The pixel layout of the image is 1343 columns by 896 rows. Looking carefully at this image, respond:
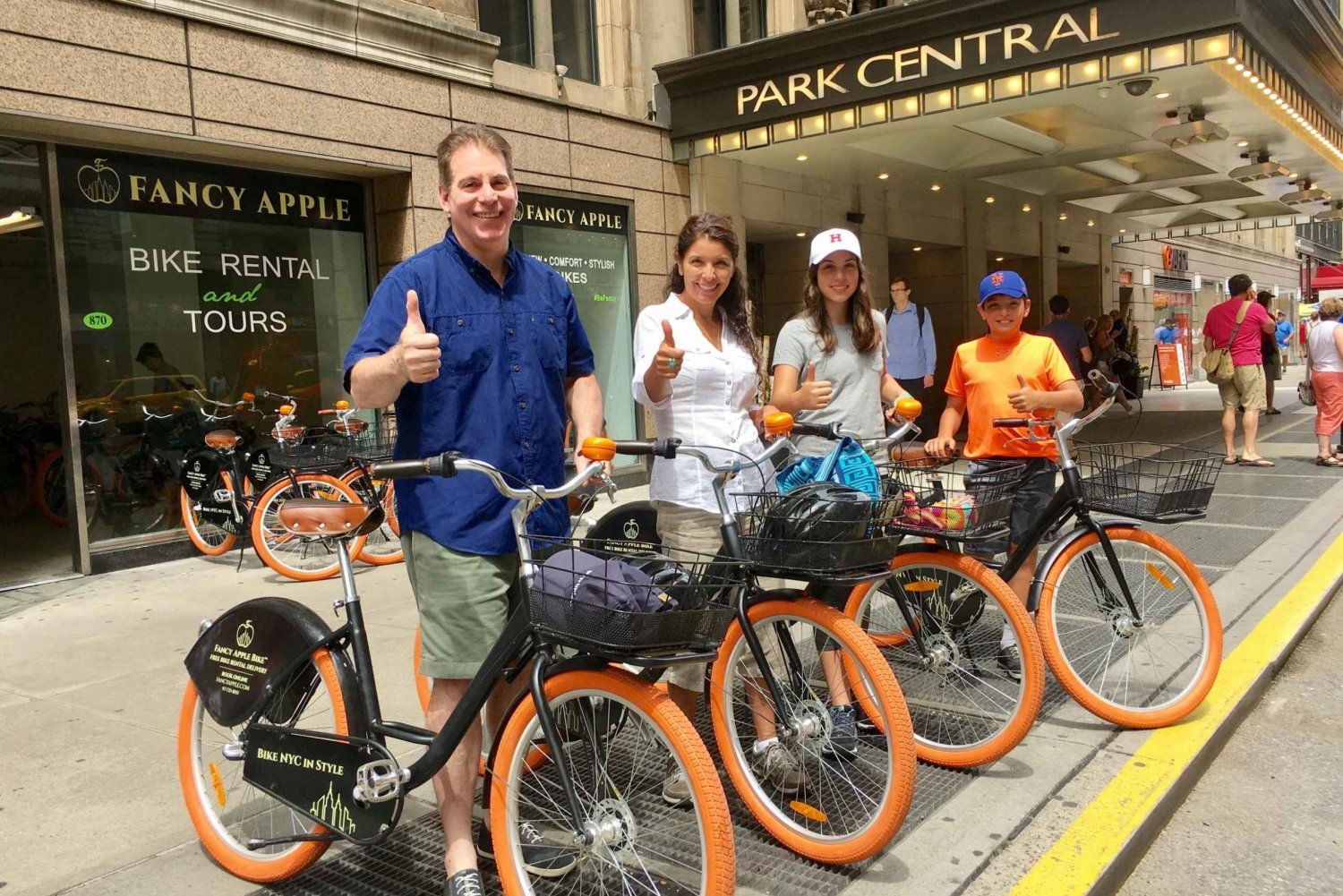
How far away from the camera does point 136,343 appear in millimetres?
7574

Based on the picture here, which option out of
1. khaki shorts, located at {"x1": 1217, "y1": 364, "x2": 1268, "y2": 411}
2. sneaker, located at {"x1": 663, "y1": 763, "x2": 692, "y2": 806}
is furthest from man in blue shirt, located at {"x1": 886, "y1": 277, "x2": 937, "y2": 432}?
sneaker, located at {"x1": 663, "y1": 763, "x2": 692, "y2": 806}

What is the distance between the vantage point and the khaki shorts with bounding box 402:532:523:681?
2.68 metres

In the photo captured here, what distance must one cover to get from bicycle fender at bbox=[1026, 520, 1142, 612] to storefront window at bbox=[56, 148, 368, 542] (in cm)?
655

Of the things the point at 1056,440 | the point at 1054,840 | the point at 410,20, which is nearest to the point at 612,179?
the point at 410,20

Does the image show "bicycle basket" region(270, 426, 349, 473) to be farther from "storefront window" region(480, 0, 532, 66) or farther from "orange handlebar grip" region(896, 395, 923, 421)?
"storefront window" region(480, 0, 532, 66)

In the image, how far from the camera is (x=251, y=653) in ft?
9.66

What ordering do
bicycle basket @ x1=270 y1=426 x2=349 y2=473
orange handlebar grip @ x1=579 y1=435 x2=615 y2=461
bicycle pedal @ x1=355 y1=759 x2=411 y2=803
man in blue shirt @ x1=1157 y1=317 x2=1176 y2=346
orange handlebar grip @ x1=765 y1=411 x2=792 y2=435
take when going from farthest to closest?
man in blue shirt @ x1=1157 y1=317 x2=1176 y2=346, bicycle basket @ x1=270 y1=426 x2=349 y2=473, orange handlebar grip @ x1=765 y1=411 x2=792 y2=435, bicycle pedal @ x1=355 y1=759 x2=411 y2=803, orange handlebar grip @ x1=579 y1=435 x2=615 y2=461

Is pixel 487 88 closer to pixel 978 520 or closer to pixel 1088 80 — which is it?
pixel 1088 80

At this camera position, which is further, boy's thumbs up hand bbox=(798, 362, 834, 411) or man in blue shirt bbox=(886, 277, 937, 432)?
man in blue shirt bbox=(886, 277, 937, 432)

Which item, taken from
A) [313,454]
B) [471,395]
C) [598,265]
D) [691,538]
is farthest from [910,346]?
[471,395]

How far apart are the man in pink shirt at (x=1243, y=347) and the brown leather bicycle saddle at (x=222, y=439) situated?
31.1 feet

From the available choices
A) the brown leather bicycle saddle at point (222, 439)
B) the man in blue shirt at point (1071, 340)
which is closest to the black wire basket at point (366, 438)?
the brown leather bicycle saddle at point (222, 439)

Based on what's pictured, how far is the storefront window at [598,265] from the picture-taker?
1042cm

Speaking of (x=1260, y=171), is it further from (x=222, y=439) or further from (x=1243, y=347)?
(x=222, y=439)
